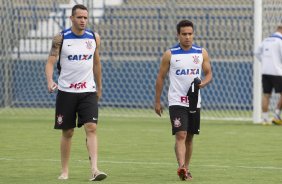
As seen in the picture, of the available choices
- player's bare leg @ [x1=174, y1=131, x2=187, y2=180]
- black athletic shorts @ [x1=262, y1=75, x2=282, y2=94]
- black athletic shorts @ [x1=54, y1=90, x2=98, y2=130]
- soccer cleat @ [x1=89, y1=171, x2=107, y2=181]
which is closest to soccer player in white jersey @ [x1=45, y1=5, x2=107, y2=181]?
black athletic shorts @ [x1=54, y1=90, x2=98, y2=130]

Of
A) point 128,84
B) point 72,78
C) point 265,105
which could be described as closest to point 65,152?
point 72,78

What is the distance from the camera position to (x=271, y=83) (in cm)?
2062

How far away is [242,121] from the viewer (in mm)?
21938

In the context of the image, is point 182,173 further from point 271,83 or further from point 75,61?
point 271,83

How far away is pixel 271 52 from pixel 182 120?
924cm

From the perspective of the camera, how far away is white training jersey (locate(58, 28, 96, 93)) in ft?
37.0

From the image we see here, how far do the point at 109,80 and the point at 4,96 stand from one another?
8.55 ft

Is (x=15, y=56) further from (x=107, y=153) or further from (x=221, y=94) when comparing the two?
(x=107, y=153)

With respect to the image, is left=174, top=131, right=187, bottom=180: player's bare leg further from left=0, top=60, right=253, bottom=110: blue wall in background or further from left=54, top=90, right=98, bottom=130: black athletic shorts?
left=0, top=60, right=253, bottom=110: blue wall in background

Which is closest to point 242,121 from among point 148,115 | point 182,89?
point 148,115

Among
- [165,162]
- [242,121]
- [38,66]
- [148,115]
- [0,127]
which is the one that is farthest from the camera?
[38,66]

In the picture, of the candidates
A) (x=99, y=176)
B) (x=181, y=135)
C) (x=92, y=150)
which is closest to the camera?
(x=99, y=176)

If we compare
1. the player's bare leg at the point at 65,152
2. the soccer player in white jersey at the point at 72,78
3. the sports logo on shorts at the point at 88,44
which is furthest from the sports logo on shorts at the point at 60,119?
the sports logo on shorts at the point at 88,44

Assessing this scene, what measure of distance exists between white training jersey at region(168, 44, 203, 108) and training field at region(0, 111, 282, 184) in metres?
0.85
